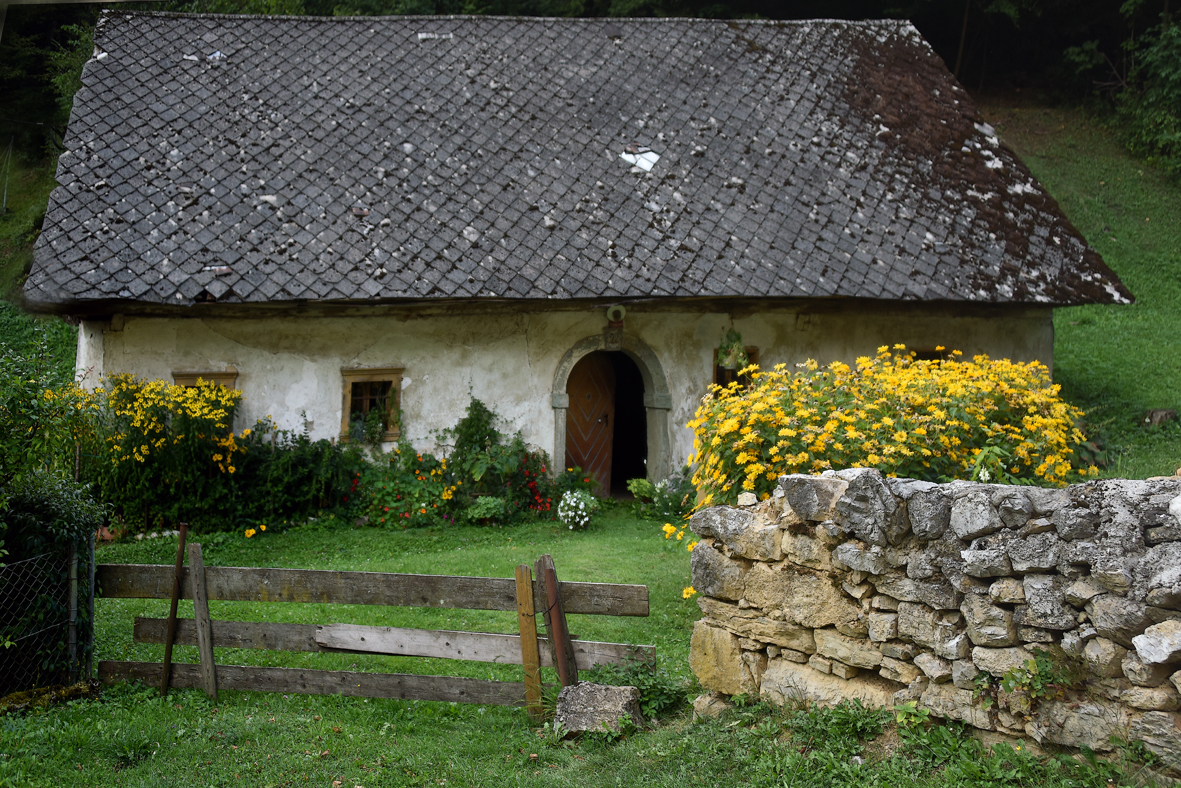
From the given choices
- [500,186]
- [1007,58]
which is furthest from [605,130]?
[1007,58]

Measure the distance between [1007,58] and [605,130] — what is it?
69.3 ft

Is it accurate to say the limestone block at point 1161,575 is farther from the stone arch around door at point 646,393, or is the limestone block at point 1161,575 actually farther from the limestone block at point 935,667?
the stone arch around door at point 646,393

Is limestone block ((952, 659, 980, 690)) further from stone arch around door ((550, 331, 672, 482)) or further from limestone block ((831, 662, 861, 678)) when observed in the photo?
stone arch around door ((550, 331, 672, 482))

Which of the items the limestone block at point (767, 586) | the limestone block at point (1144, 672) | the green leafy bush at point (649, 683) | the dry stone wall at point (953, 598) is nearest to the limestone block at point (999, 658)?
the dry stone wall at point (953, 598)

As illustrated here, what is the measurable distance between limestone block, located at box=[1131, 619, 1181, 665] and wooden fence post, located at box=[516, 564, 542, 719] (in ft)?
9.59

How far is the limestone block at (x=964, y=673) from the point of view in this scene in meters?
3.51

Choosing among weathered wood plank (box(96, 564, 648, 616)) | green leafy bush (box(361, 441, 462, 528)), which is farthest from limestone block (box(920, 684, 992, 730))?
green leafy bush (box(361, 441, 462, 528))

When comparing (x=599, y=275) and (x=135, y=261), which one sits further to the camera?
(x=599, y=275)

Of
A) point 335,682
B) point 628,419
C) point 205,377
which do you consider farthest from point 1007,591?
point 628,419

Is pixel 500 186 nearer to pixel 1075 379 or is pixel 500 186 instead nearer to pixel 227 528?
pixel 227 528

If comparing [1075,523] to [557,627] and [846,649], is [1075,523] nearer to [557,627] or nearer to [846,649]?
[846,649]

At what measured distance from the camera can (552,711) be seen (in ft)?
15.5

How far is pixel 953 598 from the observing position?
3607 mm

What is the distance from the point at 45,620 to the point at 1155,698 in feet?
18.4
